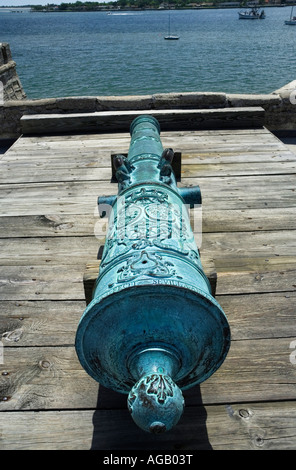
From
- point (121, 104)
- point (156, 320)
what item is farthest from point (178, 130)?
point (156, 320)

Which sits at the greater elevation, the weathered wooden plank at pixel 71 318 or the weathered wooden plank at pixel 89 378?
the weathered wooden plank at pixel 71 318

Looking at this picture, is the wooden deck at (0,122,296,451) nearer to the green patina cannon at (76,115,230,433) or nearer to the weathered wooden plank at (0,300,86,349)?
the weathered wooden plank at (0,300,86,349)

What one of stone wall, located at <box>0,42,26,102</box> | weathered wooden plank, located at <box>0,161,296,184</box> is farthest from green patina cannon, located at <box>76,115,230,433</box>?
stone wall, located at <box>0,42,26,102</box>

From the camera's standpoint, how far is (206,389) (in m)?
1.91

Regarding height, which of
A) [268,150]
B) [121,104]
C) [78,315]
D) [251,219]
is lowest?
[78,315]

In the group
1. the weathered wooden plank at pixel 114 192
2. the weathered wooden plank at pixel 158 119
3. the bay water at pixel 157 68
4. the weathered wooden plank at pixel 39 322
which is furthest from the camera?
the bay water at pixel 157 68

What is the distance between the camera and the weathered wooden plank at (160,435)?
5.56 ft

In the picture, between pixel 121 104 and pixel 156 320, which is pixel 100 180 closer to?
pixel 121 104

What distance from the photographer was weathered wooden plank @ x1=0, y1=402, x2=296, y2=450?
5.56 feet

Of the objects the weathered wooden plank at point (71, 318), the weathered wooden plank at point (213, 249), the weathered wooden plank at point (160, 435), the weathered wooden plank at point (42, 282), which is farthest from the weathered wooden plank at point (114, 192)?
the weathered wooden plank at point (160, 435)

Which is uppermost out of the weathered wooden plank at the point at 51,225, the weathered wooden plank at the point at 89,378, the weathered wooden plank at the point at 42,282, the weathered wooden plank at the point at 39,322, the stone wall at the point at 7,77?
the stone wall at the point at 7,77

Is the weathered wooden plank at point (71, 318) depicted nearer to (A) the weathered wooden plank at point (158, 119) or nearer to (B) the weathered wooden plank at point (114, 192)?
(B) the weathered wooden plank at point (114, 192)

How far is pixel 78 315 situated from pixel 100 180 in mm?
1882
